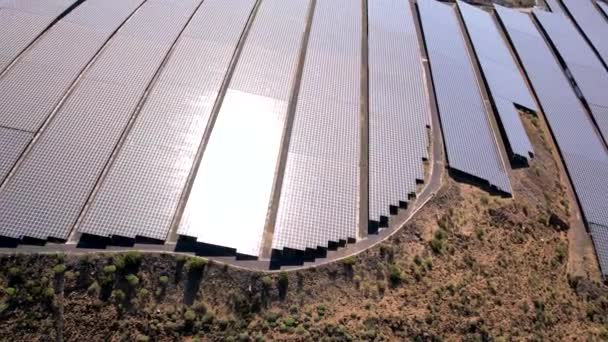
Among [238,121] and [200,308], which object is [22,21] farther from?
[200,308]

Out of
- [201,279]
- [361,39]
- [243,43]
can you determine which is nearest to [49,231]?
[201,279]

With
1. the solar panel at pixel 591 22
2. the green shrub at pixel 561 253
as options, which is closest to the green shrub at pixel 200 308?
the green shrub at pixel 561 253

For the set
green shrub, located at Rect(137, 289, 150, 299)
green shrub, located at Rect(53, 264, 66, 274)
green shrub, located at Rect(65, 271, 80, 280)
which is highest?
green shrub, located at Rect(53, 264, 66, 274)

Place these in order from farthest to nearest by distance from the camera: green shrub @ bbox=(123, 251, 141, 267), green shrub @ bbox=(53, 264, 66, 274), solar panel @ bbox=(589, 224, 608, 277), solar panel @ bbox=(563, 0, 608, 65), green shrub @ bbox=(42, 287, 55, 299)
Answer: solar panel @ bbox=(563, 0, 608, 65)
solar panel @ bbox=(589, 224, 608, 277)
green shrub @ bbox=(123, 251, 141, 267)
green shrub @ bbox=(53, 264, 66, 274)
green shrub @ bbox=(42, 287, 55, 299)

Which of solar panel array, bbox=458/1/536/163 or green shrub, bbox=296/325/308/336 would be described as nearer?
green shrub, bbox=296/325/308/336

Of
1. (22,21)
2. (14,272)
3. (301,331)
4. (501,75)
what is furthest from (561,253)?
(22,21)

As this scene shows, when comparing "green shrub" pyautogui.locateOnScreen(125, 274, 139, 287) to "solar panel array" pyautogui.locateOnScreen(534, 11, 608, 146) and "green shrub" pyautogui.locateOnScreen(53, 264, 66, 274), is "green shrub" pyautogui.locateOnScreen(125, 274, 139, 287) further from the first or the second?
"solar panel array" pyautogui.locateOnScreen(534, 11, 608, 146)

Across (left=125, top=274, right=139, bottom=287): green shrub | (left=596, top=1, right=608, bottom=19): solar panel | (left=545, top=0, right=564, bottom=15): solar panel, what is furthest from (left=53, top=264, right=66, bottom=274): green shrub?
(left=596, top=1, right=608, bottom=19): solar panel

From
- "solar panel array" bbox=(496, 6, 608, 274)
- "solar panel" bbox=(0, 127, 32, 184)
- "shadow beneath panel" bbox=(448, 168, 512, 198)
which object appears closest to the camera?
"solar panel" bbox=(0, 127, 32, 184)
